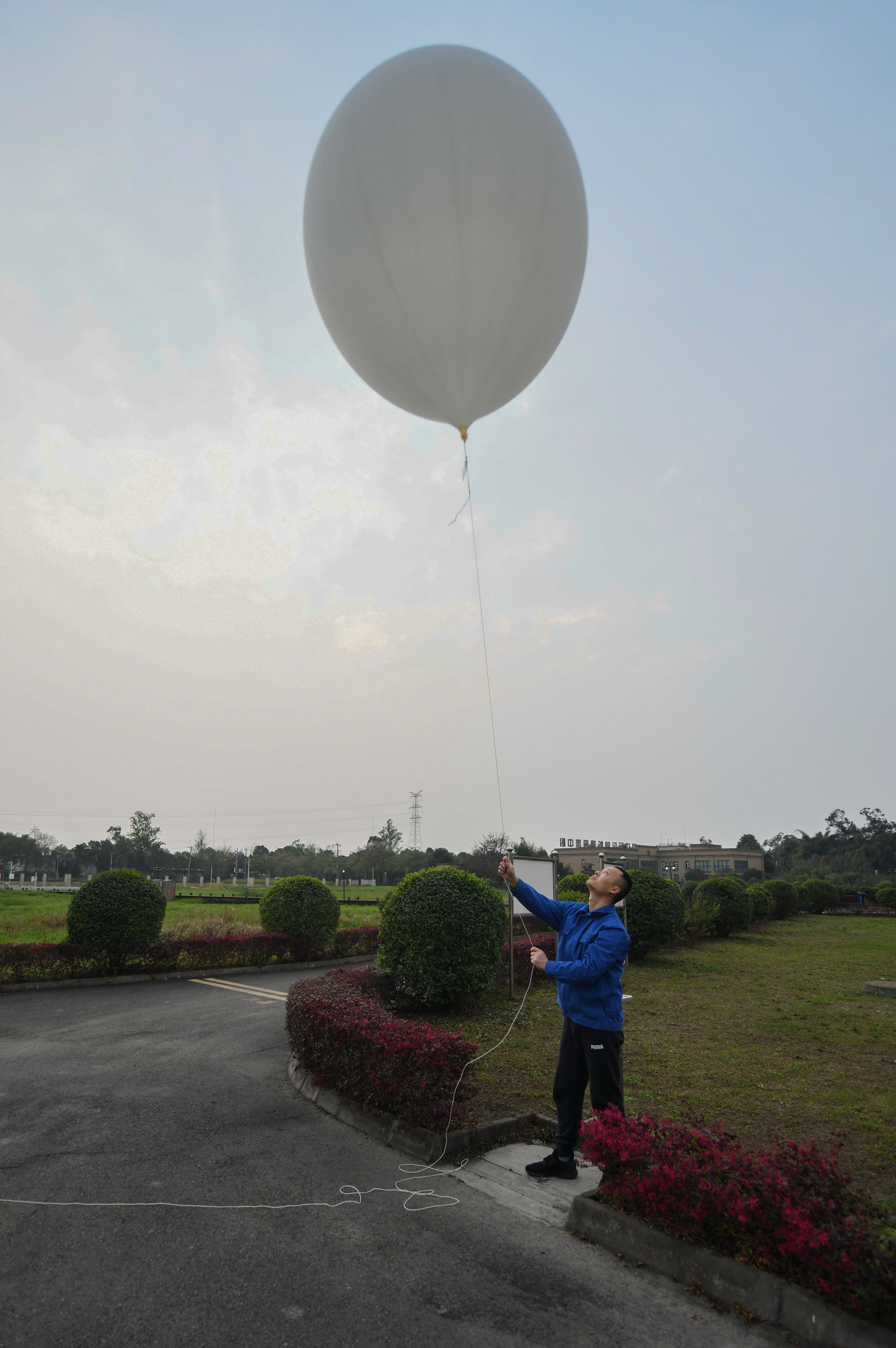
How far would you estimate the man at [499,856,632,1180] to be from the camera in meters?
4.03

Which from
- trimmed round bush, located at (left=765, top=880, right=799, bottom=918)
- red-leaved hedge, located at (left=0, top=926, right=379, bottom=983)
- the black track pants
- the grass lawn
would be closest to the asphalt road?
the black track pants

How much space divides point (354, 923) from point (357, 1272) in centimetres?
2168

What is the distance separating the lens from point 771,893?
96.2ft

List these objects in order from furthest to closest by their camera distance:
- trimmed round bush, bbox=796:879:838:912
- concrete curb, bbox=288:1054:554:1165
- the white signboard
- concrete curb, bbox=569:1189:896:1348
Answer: trimmed round bush, bbox=796:879:838:912 < the white signboard < concrete curb, bbox=288:1054:554:1165 < concrete curb, bbox=569:1189:896:1348

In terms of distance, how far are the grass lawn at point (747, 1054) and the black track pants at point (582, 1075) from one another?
119 cm

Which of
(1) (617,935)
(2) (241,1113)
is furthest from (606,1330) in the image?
(2) (241,1113)

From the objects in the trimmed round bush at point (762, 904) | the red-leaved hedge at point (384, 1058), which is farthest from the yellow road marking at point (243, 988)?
the trimmed round bush at point (762, 904)

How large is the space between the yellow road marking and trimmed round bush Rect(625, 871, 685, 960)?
7.10 metres

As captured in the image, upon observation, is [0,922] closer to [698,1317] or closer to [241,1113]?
[241,1113]

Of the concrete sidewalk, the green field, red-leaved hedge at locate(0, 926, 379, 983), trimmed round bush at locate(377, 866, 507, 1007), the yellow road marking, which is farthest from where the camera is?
the green field

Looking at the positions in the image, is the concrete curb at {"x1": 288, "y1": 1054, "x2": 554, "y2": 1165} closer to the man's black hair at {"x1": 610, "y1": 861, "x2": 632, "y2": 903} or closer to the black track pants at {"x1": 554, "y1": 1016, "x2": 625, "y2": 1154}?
the black track pants at {"x1": 554, "y1": 1016, "x2": 625, "y2": 1154}

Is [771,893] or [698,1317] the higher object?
[771,893]

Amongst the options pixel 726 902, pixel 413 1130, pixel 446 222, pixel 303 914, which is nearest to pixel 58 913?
pixel 303 914

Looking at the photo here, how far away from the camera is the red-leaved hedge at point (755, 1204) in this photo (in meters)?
2.65
